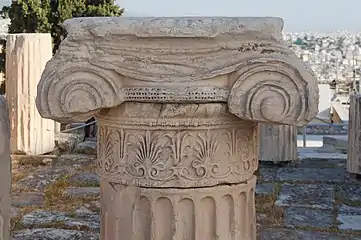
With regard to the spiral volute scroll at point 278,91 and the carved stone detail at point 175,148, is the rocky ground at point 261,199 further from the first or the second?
the spiral volute scroll at point 278,91

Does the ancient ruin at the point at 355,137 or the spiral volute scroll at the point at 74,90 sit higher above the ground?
the spiral volute scroll at the point at 74,90

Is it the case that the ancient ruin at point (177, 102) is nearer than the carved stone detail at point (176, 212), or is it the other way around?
the ancient ruin at point (177, 102)

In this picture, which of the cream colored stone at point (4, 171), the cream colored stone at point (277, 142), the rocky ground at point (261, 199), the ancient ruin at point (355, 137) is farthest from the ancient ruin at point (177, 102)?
the cream colored stone at point (277, 142)

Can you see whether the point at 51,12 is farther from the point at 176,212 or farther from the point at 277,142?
the point at 176,212

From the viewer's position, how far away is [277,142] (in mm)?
8188

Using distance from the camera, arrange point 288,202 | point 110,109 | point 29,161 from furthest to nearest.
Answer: point 29,161 < point 288,202 < point 110,109

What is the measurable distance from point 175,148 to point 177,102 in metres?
0.25

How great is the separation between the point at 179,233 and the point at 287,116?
32.4 inches

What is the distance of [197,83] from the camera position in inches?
131

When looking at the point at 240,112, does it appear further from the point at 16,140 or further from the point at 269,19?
the point at 16,140

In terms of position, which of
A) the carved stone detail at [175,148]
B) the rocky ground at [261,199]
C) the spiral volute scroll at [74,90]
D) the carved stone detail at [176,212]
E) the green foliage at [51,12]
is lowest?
the rocky ground at [261,199]

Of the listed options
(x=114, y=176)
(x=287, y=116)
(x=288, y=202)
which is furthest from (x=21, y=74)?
(x=287, y=116)

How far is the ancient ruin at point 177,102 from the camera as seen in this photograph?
3285 mm

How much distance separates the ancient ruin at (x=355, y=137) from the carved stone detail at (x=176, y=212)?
13.6 ft
